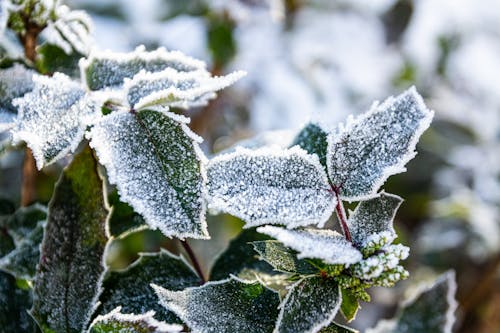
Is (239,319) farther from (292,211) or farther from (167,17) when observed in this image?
(167,17)

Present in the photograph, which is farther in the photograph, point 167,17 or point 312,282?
point 167,17

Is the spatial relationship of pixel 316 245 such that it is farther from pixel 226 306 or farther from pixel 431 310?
pixel 431 310

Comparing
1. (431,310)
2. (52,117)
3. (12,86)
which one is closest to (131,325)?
(52,117)

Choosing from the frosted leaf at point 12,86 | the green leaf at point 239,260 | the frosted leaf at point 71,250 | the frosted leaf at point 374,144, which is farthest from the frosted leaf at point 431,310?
the frosted leaf at point 12,86

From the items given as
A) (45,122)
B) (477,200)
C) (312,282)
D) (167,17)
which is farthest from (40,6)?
(477,200)

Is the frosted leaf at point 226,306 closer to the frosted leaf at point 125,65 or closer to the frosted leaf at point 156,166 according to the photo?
the frosted leaf at point 156,166

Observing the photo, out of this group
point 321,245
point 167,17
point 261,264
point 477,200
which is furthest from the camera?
point 477,200

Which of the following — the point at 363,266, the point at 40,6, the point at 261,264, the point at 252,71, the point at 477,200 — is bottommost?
the point at 477,200
